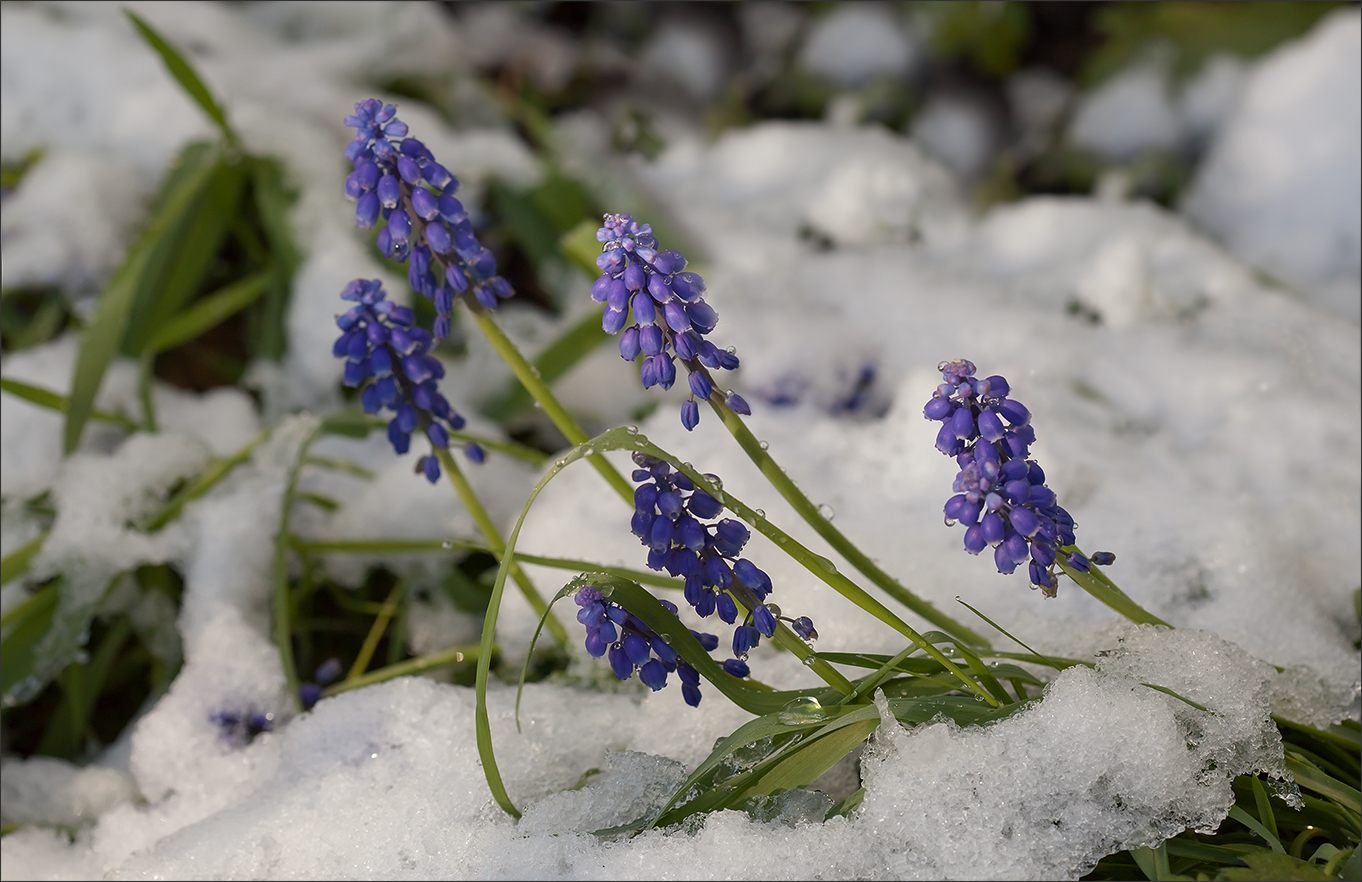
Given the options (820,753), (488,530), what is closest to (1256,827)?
(820,753)

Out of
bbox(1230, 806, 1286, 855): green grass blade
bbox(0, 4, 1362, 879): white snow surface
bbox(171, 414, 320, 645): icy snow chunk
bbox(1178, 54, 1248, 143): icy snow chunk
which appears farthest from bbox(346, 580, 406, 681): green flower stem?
bbox(1178, 54, 1248, 143): icy snow chunk

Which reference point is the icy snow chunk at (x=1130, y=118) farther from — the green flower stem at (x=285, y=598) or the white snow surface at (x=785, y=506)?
the green flower stem at (x=285, y=598)

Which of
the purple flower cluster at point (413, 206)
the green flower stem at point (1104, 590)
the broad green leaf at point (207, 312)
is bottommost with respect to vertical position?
the green flower stem at point (1104, 590)

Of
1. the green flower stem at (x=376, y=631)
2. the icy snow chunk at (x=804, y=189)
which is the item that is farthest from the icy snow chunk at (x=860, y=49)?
the green flower stem at (x=376, y=631)

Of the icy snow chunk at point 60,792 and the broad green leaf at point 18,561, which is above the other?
the broad green leaf at point 18,561

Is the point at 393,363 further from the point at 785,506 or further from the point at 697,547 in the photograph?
the point at 785,506
